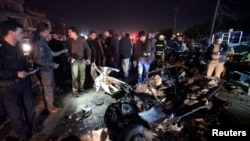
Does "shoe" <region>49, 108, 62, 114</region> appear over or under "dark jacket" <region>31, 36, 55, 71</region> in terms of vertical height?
under

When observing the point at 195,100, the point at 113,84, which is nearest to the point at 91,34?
the point at 113,84

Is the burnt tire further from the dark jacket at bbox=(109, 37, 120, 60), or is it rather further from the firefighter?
the firefighter

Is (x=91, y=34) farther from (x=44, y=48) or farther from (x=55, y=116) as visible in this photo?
(x=55, y=116)

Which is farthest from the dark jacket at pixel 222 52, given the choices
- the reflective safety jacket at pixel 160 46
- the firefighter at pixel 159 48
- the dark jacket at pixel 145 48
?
the reflective safety jacket at pixel 160 46

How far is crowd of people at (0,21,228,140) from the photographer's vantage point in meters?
2.71

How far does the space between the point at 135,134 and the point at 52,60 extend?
3617 millimetres

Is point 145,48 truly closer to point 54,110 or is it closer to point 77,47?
point 77,47

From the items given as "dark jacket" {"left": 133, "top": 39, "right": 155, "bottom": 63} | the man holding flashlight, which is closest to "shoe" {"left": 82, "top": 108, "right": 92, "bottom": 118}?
the man holding flashlight

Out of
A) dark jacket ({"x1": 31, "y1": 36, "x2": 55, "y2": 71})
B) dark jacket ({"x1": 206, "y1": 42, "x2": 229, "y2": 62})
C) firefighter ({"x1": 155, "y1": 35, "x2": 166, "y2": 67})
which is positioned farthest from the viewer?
firefighter ({"x1": 155, "y1": 35, "x2": 166, "y2": 67})

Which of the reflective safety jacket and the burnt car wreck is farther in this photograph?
the reflective safety jacket

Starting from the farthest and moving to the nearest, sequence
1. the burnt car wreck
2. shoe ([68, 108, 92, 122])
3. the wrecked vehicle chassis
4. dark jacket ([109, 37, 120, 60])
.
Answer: dark jacket ([109, 37, 120, 60]) → shoe ([68, 108, 92, 122]) → the burnt car wreck → the wrecked vehicle chassis

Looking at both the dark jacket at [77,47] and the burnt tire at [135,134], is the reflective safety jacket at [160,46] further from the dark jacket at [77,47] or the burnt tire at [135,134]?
the burnt tire at [135,134]

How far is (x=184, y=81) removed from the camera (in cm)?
510

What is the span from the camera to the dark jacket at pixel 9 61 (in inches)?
102
